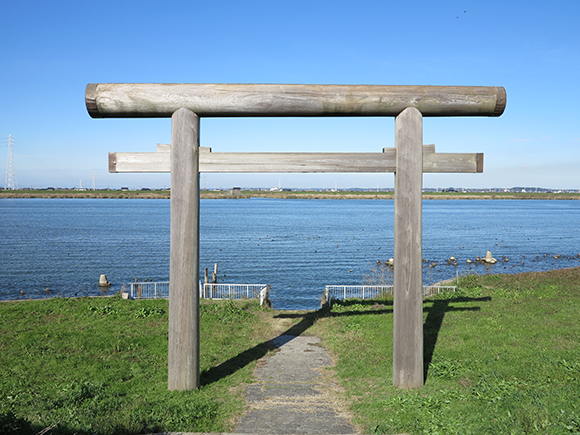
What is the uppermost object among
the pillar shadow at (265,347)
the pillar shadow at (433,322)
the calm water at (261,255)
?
the pillar shadow at (433,322)

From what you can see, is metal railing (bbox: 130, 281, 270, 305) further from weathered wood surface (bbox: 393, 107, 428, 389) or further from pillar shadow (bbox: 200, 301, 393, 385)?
weathered wood surface (bbox: 393, 107, 428, 389)

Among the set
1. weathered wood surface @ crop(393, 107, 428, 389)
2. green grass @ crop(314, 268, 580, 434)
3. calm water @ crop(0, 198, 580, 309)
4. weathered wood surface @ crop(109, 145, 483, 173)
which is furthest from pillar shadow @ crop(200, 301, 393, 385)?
calm water @ crop(0, 198, 580, 309)

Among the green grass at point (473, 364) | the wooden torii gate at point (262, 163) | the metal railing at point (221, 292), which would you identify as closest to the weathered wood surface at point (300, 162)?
the wooden torii gate at point (262, 163)

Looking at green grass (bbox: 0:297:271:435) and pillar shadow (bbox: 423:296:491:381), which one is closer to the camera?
green grass (bbox: 0:297:271:435)

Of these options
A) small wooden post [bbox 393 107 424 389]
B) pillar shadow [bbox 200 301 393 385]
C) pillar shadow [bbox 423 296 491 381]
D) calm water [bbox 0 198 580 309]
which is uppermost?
small wooden post [bbox 393 107 424 389]

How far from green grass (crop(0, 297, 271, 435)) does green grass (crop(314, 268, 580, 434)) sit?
6.87ft

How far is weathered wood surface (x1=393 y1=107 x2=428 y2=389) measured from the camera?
24.0ft

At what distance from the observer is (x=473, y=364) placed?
8.32 meters

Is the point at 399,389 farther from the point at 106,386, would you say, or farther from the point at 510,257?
the point at 510,257

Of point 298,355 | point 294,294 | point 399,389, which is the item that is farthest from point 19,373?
point 294,294

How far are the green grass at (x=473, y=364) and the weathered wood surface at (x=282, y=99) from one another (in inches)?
174

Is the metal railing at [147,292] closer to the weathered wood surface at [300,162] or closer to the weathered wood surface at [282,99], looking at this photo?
the weathered wood surface at [300,162]

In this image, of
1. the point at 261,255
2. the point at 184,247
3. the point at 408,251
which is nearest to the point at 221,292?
the point at 184,247

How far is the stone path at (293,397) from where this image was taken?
20.2 ft
